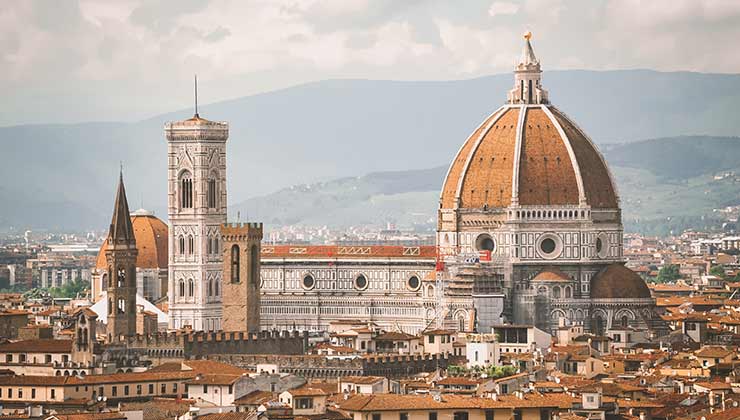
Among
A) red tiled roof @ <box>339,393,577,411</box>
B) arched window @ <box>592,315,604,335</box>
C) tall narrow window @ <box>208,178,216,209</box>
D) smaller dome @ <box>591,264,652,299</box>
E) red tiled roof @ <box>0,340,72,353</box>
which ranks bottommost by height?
red tiled roof @ <box>339,393,577,411</box>

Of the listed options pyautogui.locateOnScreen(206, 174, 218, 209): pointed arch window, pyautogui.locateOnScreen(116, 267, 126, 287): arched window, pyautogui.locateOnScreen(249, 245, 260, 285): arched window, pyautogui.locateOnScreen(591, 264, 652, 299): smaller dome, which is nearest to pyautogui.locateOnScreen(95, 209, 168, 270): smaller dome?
pyautogui.locateOnScreen(206, 174, 218, 209): pointed arch window

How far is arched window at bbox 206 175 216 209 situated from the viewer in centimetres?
14312

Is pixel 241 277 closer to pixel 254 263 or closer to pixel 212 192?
pixel 254 263

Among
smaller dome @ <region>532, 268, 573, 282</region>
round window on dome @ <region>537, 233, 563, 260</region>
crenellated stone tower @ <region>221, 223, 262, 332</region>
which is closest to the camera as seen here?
crenellated stone tower @ <region>221, 223, 262, 332</region>

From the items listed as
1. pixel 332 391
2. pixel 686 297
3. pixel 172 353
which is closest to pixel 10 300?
pixel 686 297

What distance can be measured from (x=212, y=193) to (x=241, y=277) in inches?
776

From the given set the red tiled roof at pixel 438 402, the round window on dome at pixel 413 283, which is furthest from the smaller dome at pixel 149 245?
the red tiled roof at pixel 438 402

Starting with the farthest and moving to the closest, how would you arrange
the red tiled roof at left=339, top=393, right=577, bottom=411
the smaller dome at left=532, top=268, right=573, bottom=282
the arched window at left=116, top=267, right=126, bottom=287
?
the smaller dome at left=532, top=268, right=573, bottom=282 < the arched window at left=116, top=267, right=126, bottom=287 < the red tiled roof at left=339, top=393, right=577, bottom=411

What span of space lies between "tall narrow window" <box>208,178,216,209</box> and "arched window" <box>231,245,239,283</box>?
17.7 metres

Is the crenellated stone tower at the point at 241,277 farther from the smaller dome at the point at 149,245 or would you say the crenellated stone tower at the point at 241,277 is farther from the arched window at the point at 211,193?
the smaller dome at the point at 149,245

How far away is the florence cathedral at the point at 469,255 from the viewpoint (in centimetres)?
13000

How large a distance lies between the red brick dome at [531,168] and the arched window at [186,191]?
48.6ft

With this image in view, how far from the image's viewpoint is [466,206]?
137750mm

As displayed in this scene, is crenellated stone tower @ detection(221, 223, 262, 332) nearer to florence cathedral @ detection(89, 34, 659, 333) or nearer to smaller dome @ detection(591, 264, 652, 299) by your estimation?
florence cathedral @ detection(89, 34, 659, 333)
